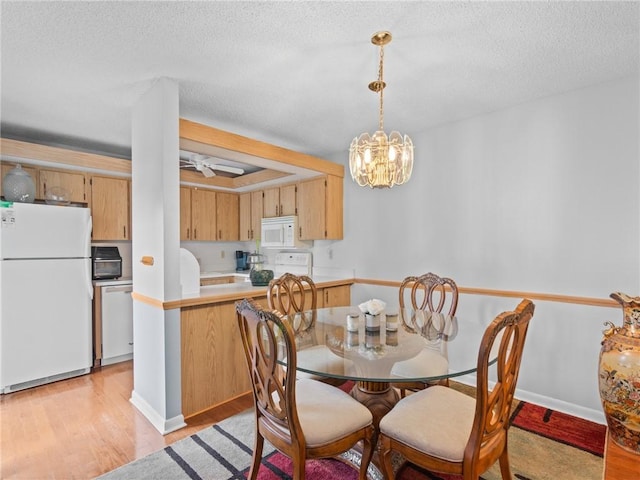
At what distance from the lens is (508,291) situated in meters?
2.79

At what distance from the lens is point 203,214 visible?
15.5 feet

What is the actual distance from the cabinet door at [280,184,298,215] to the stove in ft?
1.99

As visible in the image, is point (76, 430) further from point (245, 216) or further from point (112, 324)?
point (245, 216)

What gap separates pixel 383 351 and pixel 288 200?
287cm

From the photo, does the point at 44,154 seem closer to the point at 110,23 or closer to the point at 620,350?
the point at 110,23

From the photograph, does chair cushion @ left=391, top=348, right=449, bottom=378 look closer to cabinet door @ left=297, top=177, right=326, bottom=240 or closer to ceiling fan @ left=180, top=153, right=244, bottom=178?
cabinet door @ left=297, top=177, right=326, bottom=240

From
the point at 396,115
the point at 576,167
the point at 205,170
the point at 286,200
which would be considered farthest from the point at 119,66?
the point at 576,167

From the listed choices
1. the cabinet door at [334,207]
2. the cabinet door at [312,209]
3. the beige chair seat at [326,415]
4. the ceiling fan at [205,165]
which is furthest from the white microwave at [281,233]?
the beige chair seat at [326,415]

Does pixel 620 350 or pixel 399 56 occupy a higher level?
pixel 399 56

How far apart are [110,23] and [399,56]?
5.23ft

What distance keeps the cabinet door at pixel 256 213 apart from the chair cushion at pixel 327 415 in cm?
327

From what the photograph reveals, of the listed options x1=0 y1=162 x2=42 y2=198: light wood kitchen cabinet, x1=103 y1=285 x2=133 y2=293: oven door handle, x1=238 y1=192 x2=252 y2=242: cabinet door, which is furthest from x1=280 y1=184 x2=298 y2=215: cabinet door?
x1=0 y1=162 x2=42 y2=198: light wood kitchen cabinet

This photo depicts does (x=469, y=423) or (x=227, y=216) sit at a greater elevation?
(x=227, y=216)

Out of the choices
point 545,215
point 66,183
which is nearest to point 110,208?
point 66,183
